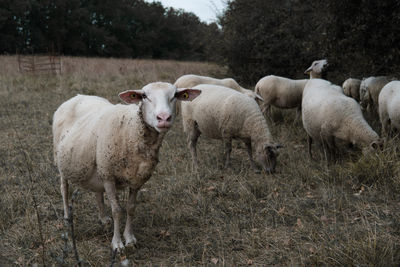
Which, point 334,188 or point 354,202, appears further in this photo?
point 334,188

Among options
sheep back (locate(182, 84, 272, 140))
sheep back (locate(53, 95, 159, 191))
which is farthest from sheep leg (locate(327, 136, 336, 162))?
sheep back (locate(53, 95, 159, 191))

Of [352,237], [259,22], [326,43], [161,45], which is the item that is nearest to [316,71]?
[326,43]

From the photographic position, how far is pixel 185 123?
21.6ft

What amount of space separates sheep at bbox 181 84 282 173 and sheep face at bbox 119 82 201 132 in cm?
274

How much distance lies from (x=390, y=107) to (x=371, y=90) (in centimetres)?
213

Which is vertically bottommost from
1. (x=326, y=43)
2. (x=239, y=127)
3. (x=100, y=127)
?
(x=239, y=127)

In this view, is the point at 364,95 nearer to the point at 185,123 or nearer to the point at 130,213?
the point at 185,123

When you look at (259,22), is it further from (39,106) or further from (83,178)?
(83,178)

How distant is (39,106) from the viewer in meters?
10.7

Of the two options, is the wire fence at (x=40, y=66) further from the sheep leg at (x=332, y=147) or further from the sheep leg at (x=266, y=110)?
the sheep leg at (x=332, y=147)

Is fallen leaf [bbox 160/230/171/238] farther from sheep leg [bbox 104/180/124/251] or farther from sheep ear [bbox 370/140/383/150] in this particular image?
sheep ear [bbox 370/140/383/150]

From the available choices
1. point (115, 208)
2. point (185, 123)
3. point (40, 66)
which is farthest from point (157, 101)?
point (40, 66)

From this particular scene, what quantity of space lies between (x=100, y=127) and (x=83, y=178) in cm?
52

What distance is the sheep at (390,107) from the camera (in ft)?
18.7
